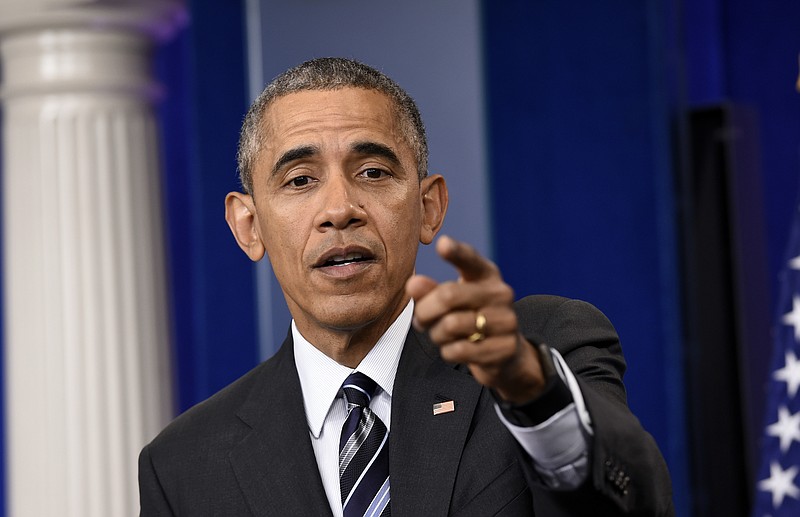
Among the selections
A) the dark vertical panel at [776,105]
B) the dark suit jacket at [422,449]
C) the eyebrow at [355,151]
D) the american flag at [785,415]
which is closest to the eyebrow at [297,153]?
the eyebrow at [355,151]

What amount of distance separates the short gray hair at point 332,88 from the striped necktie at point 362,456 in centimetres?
41

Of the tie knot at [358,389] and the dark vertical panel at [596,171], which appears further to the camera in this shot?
the dark vertical panel at [596,171]

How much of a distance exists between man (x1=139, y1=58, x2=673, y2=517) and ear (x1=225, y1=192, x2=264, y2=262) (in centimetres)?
1

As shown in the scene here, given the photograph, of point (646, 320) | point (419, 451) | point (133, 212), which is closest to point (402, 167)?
point (419, 451)

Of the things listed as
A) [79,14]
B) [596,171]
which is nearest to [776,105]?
[596,171]

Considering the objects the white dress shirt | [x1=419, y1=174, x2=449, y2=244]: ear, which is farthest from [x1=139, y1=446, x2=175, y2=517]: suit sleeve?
[x1=419, y1=174, x2=449, y2=244]: ear

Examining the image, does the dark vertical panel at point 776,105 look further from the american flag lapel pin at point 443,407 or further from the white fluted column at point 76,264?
the american flag lapel pin at point 443,407

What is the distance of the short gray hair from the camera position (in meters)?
1.91

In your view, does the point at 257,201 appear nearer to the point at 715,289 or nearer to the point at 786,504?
the point at 786,504

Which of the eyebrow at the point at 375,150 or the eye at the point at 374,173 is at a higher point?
the eyebrow at the point at 375,150

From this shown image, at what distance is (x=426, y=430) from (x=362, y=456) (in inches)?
4.5

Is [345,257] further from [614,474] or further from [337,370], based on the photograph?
[614,474]

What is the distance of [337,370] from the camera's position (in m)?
1.88

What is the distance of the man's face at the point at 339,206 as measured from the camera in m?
1.75
